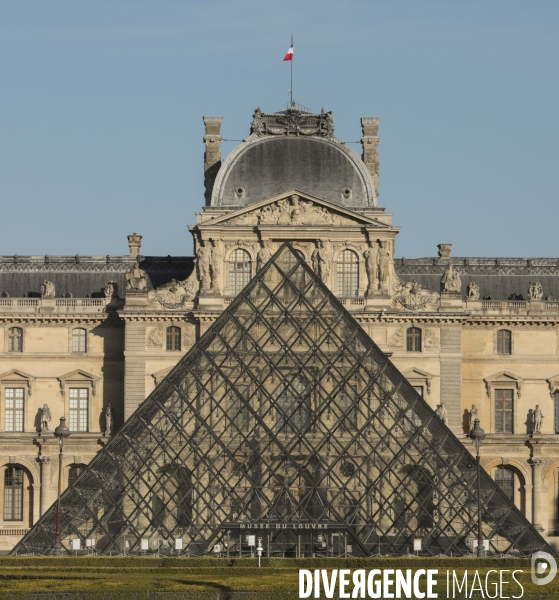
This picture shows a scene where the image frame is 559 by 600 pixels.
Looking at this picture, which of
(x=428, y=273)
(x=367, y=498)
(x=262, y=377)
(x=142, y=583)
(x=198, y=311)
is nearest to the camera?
(x=142, y=583)

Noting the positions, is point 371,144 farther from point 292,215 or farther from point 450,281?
point 450,281

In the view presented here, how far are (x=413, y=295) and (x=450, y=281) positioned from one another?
5.00 feet

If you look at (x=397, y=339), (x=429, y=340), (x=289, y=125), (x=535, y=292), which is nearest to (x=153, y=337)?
(x=397, y=339)

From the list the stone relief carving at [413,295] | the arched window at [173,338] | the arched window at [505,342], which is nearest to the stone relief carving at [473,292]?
the arched window at [505,342]

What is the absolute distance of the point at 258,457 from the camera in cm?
5559

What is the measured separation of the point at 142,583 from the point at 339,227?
29347 millimetres

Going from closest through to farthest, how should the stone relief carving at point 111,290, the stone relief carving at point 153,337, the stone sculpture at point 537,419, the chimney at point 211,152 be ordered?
the stone relief carving at point 153,337 → the stone sculpture at point 537,419 → the stone relief carving at point 111,290 → the chimney at point 211,152

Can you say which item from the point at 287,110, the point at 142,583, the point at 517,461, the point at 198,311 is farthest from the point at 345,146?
the point at 142,583

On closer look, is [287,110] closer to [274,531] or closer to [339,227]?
[339,227]

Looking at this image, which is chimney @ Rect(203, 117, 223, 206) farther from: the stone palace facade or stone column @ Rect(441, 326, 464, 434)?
stone column @ Rect(441, 326, 464, 434)

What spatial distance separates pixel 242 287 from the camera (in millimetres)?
71562

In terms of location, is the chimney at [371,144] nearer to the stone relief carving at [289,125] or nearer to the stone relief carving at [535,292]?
the stone relief carving at [289,125]

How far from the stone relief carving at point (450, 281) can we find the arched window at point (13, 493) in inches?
680
